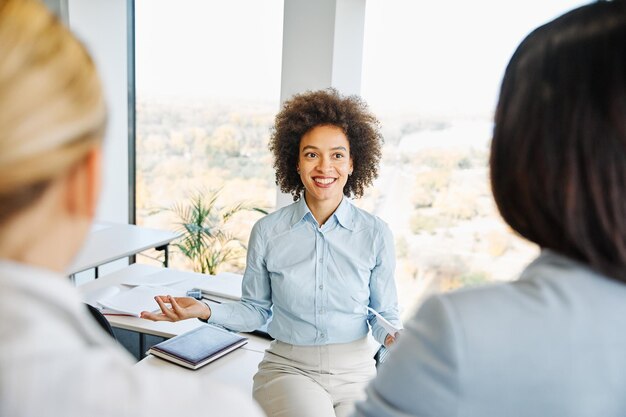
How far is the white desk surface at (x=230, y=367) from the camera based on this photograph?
1882 millimetres

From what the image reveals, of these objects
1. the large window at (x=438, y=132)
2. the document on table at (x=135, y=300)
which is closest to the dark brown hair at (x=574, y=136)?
the document on table at (x=135, y=300)

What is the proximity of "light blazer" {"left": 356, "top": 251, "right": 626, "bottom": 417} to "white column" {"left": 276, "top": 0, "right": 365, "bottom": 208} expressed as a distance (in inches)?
105

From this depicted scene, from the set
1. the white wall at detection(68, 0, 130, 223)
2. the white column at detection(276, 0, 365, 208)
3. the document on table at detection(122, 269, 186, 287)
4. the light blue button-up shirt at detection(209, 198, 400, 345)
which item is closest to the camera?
the light blue button-up shirt at detection(209, 198, 400, 345)

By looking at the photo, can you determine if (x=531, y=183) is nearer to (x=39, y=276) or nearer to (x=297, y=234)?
(x=39, y=276)

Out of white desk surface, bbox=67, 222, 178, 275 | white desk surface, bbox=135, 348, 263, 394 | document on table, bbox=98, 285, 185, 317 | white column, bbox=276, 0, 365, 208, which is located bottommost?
white desk surface, bbox=135, 348, 263, 394

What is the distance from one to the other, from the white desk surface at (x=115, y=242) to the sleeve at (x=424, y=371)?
88.5 inches

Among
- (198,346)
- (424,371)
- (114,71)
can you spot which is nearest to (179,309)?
(198,346)

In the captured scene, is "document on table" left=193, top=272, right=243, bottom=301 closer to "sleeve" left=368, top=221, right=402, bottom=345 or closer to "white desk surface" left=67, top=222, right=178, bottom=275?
"white desk surface" left=67, top=222, right=178, bottom=275

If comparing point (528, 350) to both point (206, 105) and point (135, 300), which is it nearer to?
point (135, 300)

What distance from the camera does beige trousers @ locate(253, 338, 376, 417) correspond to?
5.70ft

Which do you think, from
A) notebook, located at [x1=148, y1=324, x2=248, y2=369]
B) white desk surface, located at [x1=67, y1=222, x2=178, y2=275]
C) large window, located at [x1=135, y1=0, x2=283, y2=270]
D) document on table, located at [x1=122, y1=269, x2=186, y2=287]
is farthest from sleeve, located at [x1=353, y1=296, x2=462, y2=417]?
large window, located at [x1=135, y1=0, x2=283, y2=270]

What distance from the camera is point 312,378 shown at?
1.88 metres

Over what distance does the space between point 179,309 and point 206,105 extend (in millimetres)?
2572

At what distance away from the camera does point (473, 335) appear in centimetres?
65
